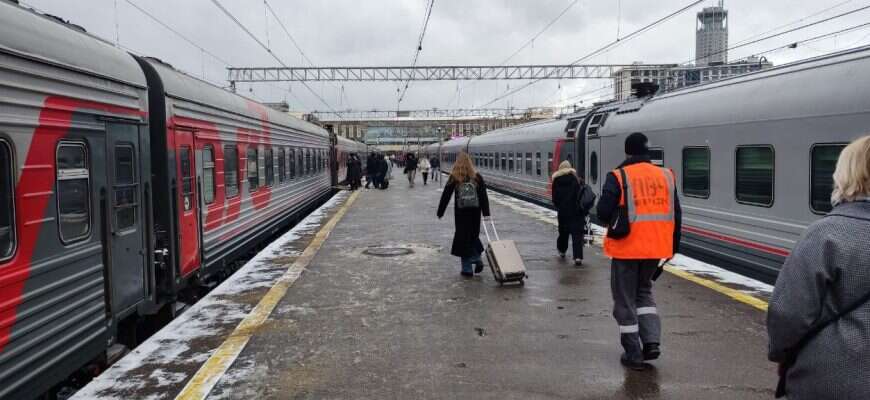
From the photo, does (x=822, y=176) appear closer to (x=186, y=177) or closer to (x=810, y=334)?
(x=810, y=334)

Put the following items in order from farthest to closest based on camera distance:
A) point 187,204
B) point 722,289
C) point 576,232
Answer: point 576,232, point 722,289, point 187,204

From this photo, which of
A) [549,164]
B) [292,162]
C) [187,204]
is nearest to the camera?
[187,204]

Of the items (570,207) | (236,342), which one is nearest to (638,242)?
(236,342)

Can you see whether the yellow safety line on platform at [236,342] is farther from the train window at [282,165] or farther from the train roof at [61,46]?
the train window at [282,165]

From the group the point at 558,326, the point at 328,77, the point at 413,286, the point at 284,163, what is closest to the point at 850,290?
the point at 558,326

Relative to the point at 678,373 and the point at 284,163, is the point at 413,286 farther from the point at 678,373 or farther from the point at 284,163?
the point at 284,163

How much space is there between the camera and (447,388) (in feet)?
15.9

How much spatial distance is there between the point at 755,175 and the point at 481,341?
206 inches

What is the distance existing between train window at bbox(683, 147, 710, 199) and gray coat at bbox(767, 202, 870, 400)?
8.35 m

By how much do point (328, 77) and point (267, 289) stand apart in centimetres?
3188

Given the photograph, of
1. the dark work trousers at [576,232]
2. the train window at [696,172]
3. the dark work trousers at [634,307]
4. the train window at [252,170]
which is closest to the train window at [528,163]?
the train window at [696,172]

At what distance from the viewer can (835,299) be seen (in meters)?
2.41

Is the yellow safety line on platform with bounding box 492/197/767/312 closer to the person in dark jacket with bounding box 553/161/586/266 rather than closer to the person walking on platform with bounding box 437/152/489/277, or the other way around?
the person in dark jacket with bounding box 553/161/586/266

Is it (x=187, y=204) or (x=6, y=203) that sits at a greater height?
(x=6, y=203)
